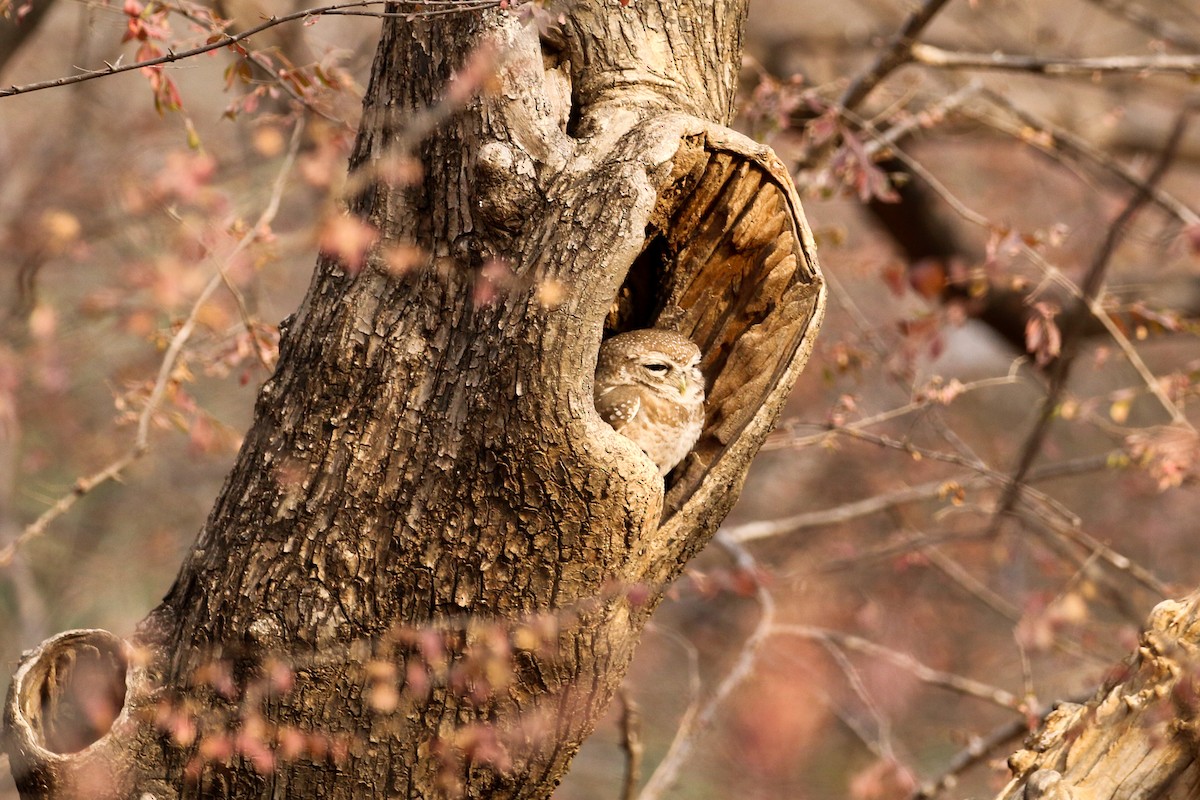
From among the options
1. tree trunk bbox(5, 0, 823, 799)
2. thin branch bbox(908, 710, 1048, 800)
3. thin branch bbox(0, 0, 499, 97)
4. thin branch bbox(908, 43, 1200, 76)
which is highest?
thin branch bbox(908, 43, 1200, 76)

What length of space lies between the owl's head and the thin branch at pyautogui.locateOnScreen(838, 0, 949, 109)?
6.30 ft

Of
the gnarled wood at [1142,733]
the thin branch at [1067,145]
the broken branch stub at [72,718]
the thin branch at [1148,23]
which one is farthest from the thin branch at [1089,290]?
the broken branch stub at [72,718]

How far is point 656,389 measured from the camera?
3572 millimetres

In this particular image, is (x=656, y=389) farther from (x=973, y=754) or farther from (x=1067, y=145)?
(x=1067, y=145)

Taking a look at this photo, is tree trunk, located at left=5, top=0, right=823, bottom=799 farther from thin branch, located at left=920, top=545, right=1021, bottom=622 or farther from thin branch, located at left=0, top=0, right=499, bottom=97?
thin branch, located at left=920, top=545, right=1021, bottom=622

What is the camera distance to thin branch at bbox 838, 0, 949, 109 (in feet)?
14.8

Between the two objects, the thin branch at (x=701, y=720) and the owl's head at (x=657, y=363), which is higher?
the owl's head at (x=657, y=363)

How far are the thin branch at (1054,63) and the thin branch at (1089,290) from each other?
2.27 ft

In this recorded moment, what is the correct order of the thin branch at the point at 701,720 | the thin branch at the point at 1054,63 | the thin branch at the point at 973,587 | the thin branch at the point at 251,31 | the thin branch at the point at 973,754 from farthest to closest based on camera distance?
the thin branch at the point at 973,587 < the thin branch at the point at 1054,63 < the thin branch at the point at 701,720 < the thin branch at the point at 973,754 < the thin branch at the point at 251,31

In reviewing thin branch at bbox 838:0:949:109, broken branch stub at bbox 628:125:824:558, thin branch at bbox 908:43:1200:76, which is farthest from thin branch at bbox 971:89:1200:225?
Answer: broken branch stub at bbox 628:125:824:558

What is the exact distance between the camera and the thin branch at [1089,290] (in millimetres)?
3316

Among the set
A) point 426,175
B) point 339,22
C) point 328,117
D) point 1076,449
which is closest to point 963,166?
point 1076,449

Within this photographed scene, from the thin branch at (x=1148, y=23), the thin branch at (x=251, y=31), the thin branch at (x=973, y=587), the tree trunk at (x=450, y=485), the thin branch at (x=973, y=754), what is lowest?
the thin branch at (x=973, y=754)

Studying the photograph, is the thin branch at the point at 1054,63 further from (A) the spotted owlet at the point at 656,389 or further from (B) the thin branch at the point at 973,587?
(B) the thin branch at the point at 973,587
